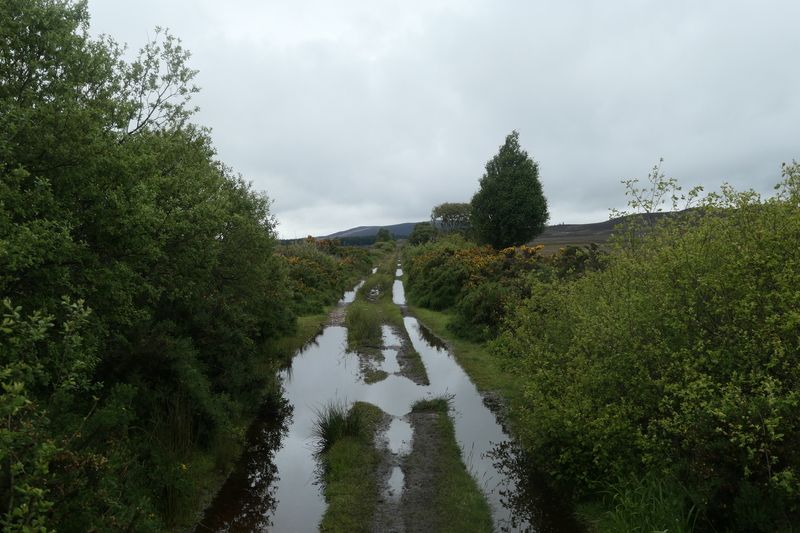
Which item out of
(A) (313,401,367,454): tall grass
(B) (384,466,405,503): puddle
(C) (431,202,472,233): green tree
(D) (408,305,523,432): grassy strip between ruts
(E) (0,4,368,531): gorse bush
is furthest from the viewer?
(C) (431,202,472,233): green tree

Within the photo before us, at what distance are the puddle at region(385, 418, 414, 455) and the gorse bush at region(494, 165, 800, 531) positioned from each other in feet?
11.9

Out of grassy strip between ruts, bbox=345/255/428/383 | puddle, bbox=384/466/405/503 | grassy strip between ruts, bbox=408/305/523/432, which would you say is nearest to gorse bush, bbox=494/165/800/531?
puddle, bbox=384/466/405/503

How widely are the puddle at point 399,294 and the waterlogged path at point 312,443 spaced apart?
49.3 feet

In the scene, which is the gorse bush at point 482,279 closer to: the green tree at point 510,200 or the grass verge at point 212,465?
the green tree at point 510,200

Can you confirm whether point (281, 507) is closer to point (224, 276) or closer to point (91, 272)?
point (91, 272)

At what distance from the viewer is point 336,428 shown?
38.8ft

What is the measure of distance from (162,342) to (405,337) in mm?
14419

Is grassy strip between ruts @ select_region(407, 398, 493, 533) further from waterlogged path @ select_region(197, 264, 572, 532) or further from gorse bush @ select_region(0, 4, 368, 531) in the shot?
gorse bush @ select_region(0, 4, 368, 531)

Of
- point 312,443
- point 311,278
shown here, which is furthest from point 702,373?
point 311,278

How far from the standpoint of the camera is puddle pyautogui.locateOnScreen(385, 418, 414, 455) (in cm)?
1152

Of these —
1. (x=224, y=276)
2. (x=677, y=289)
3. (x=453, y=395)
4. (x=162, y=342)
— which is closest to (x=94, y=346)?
(x=162, y=342)

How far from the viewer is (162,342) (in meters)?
9.94

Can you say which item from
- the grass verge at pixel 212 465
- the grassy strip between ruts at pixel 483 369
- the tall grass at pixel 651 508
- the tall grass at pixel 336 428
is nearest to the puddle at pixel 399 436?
the tall grass at pixel 336 428

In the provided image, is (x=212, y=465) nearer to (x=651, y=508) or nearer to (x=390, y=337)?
(x=651, y=508)
